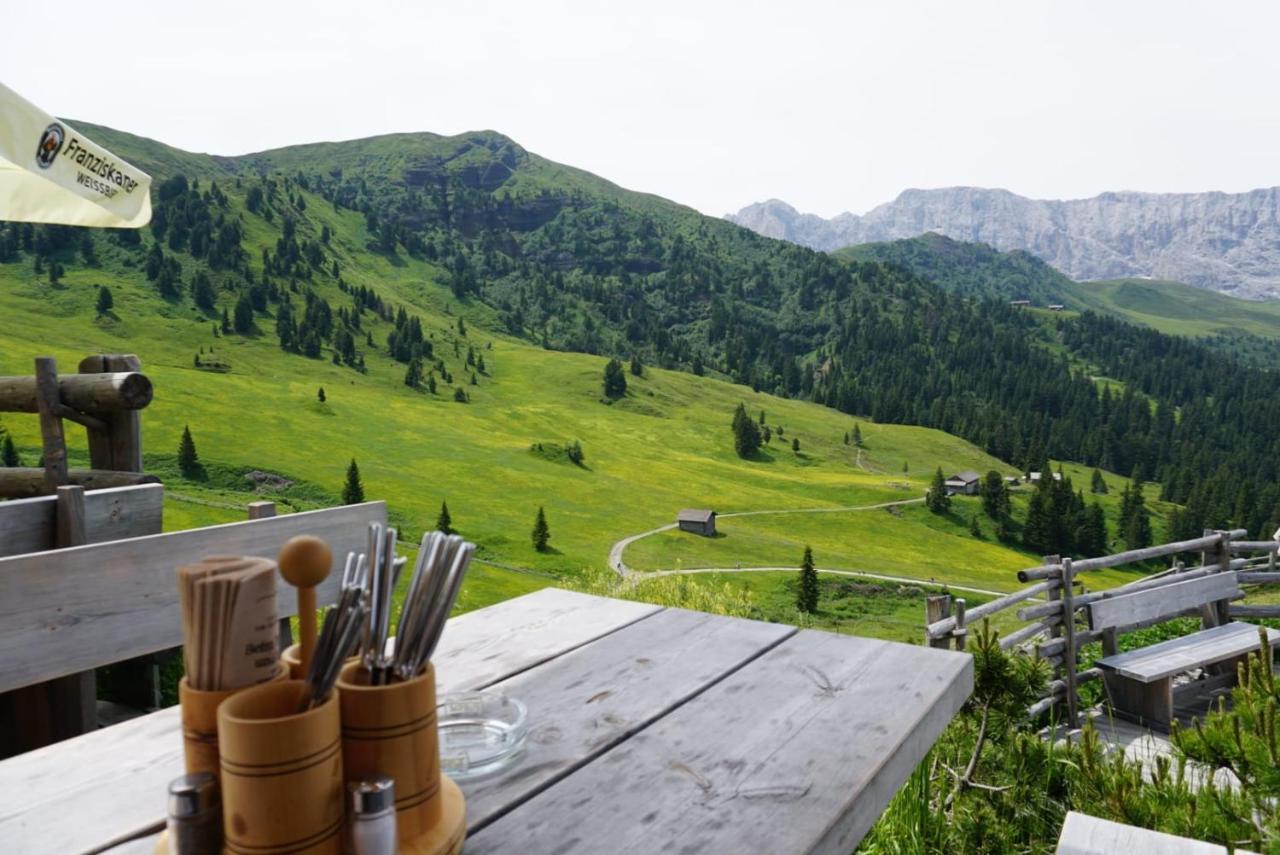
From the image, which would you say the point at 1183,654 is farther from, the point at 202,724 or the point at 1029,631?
the point at 202,724

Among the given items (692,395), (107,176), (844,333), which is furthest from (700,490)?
(844,333)

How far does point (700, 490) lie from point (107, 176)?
76354 mm

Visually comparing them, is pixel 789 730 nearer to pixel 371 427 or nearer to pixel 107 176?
pixel 107 176

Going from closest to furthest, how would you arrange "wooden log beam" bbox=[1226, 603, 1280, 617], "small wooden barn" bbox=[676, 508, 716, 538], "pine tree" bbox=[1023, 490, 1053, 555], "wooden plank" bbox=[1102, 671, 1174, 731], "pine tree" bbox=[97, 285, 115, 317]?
"wooden plank" bbox=[1102, 671, 1174, 731] → "wooden log beam" bbox=[1226, 603, 1280, 617] → "small wooden barn" bbox=[676, 508, 716, 538] → "pine tree" bbox=[1023, 490, 1053, 555] → "pine tree" bbox=[97, 285, 115, 317]

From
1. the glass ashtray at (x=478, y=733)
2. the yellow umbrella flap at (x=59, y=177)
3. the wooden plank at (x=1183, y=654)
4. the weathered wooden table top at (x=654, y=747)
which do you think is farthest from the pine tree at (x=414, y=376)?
the glass ashtray at (x=478, y=733)

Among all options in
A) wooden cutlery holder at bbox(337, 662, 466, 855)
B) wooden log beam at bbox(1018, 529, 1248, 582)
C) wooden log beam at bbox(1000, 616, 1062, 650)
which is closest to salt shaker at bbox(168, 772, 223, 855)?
wooden cutlery holder at bbox(337, 662, 466, 855)

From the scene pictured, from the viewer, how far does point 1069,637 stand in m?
10.8

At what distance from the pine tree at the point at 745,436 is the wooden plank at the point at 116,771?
97.7 metres

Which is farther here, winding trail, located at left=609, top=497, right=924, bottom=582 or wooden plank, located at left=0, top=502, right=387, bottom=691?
winding trail, located at left=609, top=497, right=924, bottom=582

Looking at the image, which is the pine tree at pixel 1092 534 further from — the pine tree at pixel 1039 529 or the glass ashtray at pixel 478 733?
the glass ashtray at pixel 478 733

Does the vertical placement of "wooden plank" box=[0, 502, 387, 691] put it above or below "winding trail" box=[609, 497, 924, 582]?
above

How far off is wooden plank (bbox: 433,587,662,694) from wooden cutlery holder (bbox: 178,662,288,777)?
0.95m

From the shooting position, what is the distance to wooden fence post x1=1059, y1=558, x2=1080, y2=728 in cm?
1079

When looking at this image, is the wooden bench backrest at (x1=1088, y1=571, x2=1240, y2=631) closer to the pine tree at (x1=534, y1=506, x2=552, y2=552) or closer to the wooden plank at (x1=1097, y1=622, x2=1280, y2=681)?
the wooden plank at (x1=1097, y1=622, x2=1280, y2=681)
